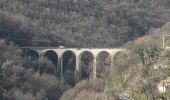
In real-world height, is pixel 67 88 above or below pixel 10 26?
below

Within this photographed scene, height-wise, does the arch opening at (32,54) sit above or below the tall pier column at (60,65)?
above

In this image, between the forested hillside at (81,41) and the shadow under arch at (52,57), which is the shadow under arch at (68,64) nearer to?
the forested hillside at (81,41)

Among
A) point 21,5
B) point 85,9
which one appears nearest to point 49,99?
point 21,5

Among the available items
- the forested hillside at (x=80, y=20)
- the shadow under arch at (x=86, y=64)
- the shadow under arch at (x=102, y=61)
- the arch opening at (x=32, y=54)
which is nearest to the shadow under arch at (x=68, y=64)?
the shadow under arch at (x=86, y=64)

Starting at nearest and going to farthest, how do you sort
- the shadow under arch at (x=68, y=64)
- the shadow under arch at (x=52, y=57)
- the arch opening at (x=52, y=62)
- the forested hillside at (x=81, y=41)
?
the forested hillside at (x=81, y=41), the arch opening at (x=52, y=62), the shadow under arch at (x=68, y=64), the shadow under arch at (x=52, y=57)

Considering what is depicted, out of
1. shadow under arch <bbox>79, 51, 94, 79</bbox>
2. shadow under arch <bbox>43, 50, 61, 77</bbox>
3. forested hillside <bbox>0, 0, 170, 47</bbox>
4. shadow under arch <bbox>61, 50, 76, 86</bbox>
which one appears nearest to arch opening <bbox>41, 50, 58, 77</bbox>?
shadow under arch <bbox>43, 50, 61, 77</bbox>

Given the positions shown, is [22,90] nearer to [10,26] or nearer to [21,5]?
[10,26]

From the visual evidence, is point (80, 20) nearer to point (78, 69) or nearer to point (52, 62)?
point (52, 62)
